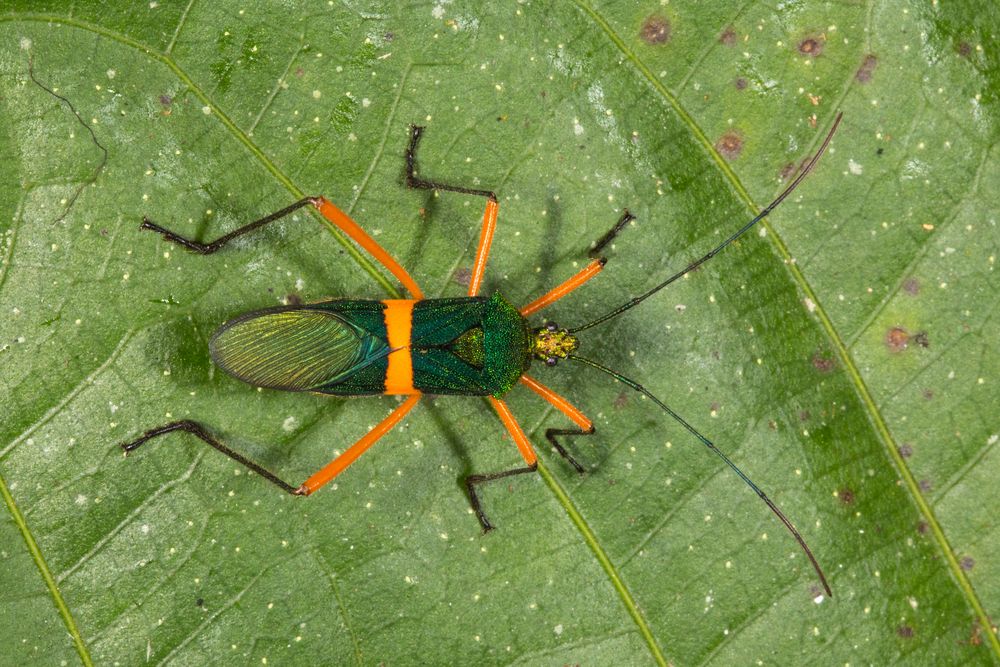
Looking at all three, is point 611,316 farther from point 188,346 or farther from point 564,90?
point 188,346

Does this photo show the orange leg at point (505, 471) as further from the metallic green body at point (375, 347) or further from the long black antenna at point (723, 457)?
the long black antenna at point (723, 457)

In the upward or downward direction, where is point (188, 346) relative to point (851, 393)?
downward

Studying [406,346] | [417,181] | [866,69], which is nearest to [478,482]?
[406,346]

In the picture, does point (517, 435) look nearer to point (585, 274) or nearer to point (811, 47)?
point (585, 274)

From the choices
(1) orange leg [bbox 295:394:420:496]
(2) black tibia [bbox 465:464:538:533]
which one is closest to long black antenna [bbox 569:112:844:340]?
(2) black tibia [bbox 465:464:538:533]

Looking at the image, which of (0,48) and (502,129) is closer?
(0,48)

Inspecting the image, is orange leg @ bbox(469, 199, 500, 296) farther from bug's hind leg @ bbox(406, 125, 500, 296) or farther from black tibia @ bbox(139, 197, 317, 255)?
black tibia @ bbox(139, 197, 317, 255)

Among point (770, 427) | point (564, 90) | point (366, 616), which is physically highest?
point (564, 90)

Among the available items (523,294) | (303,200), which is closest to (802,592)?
(523,294)
